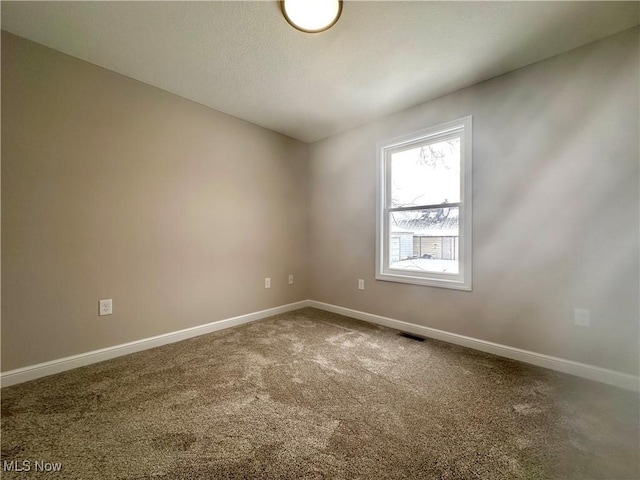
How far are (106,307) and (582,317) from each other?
12.2 feet

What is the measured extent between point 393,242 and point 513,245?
3.78ft

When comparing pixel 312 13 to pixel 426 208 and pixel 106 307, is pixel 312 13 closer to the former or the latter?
pixel 426 208

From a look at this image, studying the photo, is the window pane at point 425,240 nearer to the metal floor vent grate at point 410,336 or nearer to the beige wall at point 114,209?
the metal floor vent grate at point 410,336

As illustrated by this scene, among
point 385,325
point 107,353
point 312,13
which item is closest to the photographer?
point 312,13

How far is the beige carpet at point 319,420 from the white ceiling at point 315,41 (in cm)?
243

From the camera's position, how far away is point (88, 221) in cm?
204

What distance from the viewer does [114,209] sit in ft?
7.07

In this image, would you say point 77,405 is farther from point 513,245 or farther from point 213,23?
point 513,245

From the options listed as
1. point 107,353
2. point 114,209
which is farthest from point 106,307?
point 114,209

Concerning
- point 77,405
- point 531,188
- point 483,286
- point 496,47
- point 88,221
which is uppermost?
point 496,47

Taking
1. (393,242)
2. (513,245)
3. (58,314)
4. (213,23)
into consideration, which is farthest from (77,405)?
(513,245)

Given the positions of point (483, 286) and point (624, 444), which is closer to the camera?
point (624, 444)

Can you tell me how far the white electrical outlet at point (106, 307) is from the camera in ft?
6.85

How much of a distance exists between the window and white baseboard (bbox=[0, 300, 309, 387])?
1.87 meters
